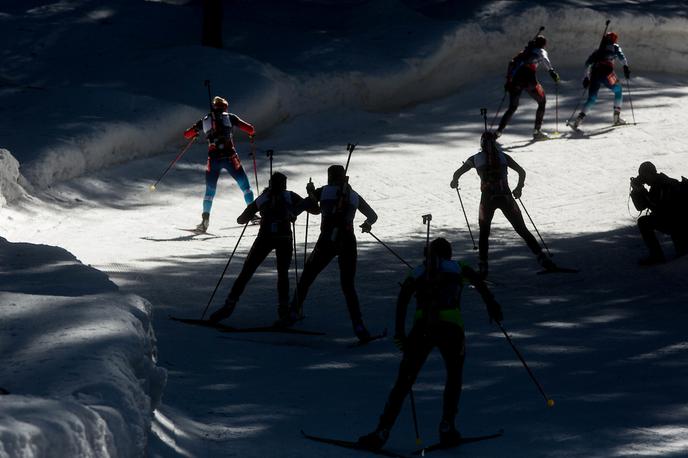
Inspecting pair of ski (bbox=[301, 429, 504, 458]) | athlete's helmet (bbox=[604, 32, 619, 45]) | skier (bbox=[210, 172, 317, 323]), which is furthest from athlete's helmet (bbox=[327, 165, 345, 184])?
athlete's helmet (bbox=[604, 32, 619, 45])

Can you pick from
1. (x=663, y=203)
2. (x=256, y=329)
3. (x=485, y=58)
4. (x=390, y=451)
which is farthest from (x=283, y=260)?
(x=485, y=58)

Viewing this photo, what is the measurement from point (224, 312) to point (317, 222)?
620 centimetres

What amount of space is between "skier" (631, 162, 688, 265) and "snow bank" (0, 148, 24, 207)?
336 inches

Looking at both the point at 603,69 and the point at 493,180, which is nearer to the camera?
the point at 493,180

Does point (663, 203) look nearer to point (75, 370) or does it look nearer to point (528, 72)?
point (528, 72)

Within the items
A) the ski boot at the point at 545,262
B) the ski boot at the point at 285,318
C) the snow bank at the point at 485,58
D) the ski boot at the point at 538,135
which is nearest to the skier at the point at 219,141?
the ski boot at the point at 545,262

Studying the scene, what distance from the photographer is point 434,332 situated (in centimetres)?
911

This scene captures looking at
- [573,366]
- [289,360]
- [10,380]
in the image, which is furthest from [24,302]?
[573,366]

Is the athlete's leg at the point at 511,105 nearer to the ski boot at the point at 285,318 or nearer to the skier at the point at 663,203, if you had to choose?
the skier at the point at 663,203

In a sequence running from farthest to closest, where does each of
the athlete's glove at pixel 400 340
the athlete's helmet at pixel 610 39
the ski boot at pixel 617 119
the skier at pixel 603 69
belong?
the ski boot at pixel 617 119 → the skier at pixel 603 69 → the athlete's helmet at pixel 610 39 → the athlete's glove at pixel 400 340

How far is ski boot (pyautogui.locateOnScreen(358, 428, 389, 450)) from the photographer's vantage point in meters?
9.08

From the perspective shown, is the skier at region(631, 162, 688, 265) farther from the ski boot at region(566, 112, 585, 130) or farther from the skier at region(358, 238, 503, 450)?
the ski boot at region(566, 112, 585, 130)

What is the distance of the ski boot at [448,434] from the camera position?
30.4 feet

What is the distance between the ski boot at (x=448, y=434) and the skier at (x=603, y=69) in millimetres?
15017
